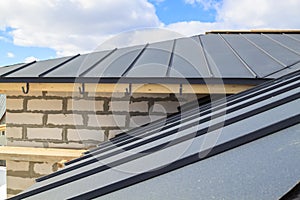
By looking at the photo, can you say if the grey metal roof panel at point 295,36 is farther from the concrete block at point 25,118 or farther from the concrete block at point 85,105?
the concrete block at point 25,118

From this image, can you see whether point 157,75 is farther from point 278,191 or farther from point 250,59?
point 278,191

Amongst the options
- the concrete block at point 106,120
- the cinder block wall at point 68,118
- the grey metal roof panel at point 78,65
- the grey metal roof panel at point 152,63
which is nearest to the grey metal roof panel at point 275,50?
the cinder block wall at point 68,118

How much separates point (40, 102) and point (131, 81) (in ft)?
4.23

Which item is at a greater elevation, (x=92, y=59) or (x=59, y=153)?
(x=92, y=59)

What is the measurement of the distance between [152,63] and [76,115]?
1.04 meters

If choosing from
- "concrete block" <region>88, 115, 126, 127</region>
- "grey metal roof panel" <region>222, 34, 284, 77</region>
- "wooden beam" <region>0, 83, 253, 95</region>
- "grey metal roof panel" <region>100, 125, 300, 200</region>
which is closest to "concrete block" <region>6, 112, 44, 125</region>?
"wooden beam" <region>0, 83, 253, 95</region>

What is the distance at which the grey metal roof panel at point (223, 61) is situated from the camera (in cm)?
285

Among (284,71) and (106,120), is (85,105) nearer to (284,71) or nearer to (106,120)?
(106,120)

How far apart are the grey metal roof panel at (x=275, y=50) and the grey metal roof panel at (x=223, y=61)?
395mm

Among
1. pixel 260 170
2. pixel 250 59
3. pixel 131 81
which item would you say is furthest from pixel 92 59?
pixel 260 170

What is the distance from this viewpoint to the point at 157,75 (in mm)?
2820

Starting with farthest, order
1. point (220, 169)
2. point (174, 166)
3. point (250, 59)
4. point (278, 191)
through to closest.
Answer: point (250, 59) → point (174, 166) → point (220, 169) → point (278, 191)

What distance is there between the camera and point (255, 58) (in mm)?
3361

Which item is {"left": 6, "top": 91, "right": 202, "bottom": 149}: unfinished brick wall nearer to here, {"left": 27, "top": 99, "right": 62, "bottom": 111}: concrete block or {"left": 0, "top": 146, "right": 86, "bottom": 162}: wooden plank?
{"left": 27, "top": 99, "right": 62, "bottom": 111}: concrete block
